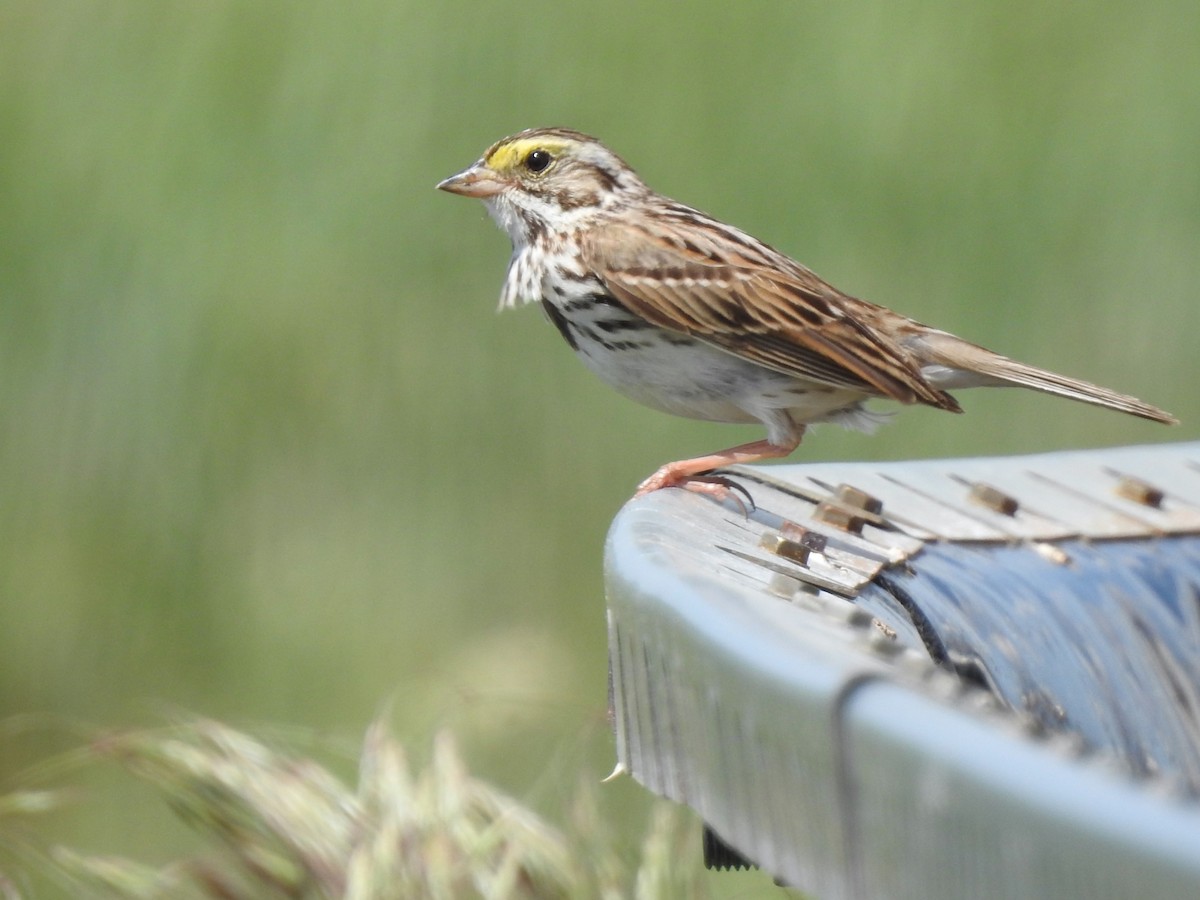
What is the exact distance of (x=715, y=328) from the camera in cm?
343

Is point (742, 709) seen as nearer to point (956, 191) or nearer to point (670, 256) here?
point (670, 256)

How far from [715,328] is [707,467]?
0.39 metres

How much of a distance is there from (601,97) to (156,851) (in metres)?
1.79

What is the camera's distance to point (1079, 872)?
100cm

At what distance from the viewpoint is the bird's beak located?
362 centimetres

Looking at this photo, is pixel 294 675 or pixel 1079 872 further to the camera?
pixel 294 675

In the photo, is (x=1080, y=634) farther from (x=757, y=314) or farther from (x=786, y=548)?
(x=757, y=314)

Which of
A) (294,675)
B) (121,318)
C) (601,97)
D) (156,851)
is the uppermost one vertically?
(601,97)

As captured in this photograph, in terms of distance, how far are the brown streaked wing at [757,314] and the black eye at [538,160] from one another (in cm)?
23

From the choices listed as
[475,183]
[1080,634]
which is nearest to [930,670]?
[1080,634]

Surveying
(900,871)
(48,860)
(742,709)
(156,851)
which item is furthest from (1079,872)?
(156,851)

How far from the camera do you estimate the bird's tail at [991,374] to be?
3.24 meters

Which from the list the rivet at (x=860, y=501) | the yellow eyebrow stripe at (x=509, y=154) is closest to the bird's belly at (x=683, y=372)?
the yellow eyebrow stripe at (x=509, y=154)

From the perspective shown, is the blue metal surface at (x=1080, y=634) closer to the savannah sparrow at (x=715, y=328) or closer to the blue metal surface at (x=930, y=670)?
the blue metal surface at (x=930, y=670)
